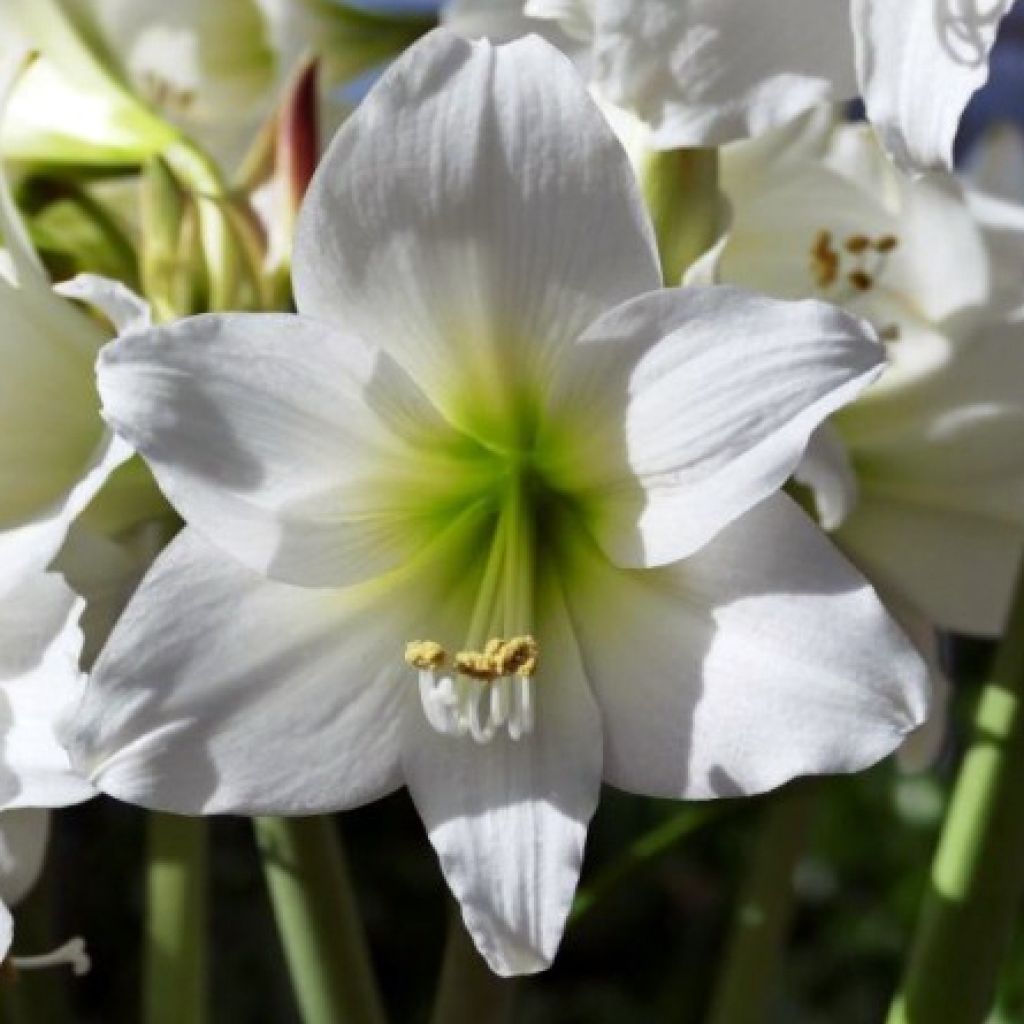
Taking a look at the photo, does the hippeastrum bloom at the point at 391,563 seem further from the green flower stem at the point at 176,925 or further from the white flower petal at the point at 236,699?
the green flower stem at the point at 176,925

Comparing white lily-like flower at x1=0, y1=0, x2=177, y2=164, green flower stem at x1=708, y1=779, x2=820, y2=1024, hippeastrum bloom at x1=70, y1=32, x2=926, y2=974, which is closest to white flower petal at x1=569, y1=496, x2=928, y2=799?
hippeastrum bloom at x1=70, y1=32, x2=926, y2=974

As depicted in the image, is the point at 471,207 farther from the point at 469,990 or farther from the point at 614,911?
the point at 614,911

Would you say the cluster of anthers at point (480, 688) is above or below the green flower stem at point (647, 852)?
above

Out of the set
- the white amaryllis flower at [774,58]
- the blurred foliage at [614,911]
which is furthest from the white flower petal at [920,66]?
the blurred foliage at [614,911]

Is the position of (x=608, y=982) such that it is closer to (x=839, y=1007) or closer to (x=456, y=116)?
(x=839, y=1007)

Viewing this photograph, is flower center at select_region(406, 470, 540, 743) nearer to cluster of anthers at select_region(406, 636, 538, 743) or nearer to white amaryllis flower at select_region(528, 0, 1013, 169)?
cluster of anthers at select_region(406, 636, 538, 743)

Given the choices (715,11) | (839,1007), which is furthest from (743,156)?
(839,1007)

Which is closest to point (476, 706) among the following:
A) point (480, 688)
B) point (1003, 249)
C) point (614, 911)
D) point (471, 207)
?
point (480, 688)
